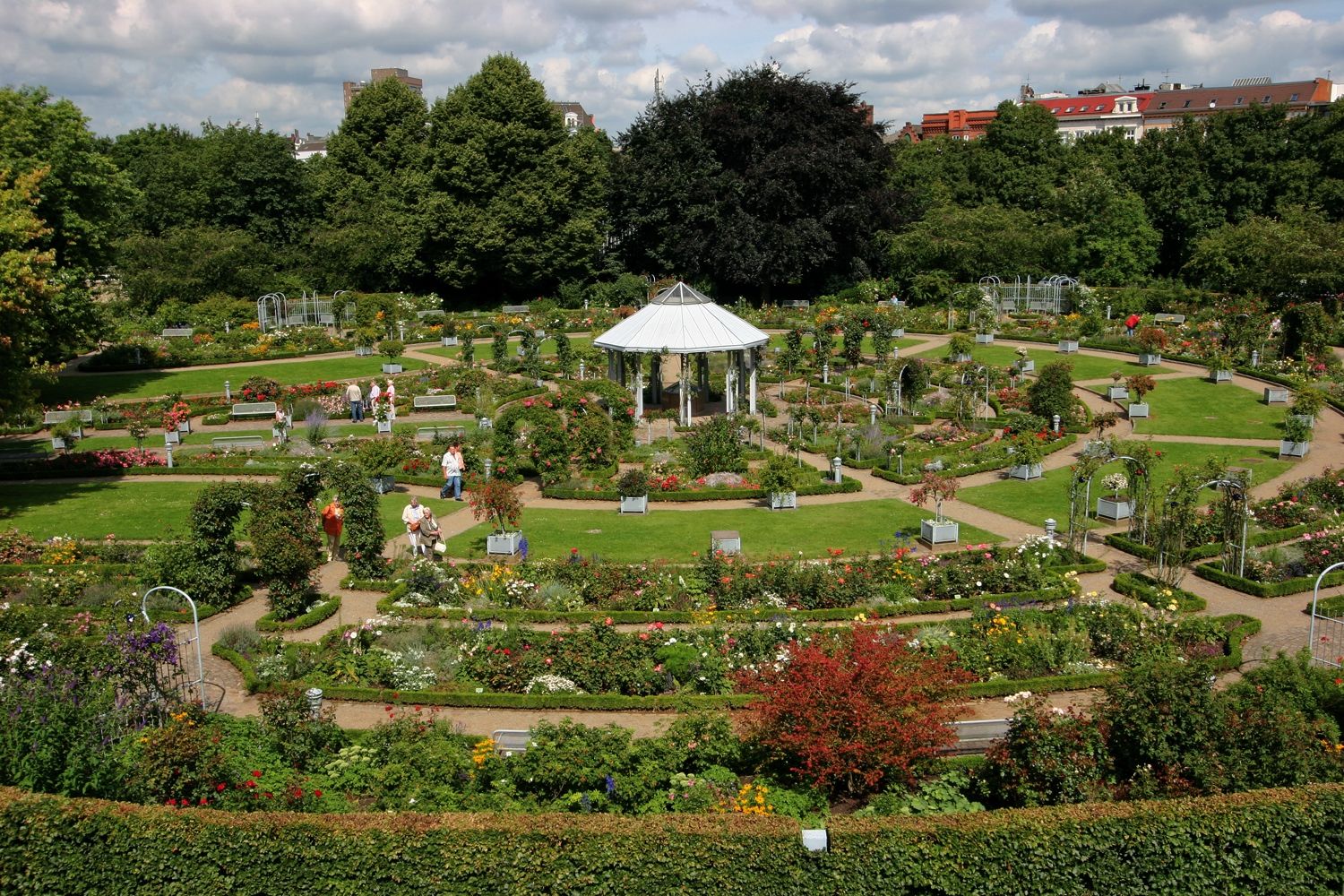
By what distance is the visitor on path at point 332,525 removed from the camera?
20828mm

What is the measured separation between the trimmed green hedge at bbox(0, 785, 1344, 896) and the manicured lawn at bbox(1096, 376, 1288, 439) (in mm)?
20799

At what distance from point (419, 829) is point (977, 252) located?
1823 inches

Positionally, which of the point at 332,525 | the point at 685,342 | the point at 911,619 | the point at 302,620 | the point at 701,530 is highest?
the point at 685,342

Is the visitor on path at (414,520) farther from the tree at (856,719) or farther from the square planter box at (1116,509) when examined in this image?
the square planter box at (1116,509)

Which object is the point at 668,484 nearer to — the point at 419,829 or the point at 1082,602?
the point at 1082,602

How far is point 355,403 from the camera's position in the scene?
3266cm

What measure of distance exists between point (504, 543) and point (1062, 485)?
512 inches

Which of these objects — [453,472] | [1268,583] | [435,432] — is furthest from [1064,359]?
[453,472]

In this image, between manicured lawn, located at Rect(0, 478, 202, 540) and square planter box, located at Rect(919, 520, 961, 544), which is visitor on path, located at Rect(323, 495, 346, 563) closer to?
manicured lawn, located at Rect(0, 478, 202, 540)

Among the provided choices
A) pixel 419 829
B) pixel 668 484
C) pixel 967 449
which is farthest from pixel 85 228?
pixel 419 829

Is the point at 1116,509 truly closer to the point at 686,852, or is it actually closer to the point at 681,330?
the point at 681,330

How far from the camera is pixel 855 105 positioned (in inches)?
2184

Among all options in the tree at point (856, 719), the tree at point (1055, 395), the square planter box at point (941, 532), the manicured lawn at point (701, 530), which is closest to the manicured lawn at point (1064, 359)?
the tree at point (1055, 395)

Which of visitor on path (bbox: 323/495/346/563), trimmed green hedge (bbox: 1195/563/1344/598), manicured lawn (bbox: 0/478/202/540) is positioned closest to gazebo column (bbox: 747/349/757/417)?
visitor on path (bbox: 323/495/346/563)
